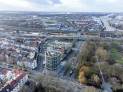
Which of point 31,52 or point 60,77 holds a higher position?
point 31,52

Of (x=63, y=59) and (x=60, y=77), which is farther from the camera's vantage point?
(x=63, y=59)

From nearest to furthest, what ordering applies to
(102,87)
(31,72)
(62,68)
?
1. (102,87)
2. (31,72)
3. (62,68)

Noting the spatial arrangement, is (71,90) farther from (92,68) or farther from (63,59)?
(63,59)

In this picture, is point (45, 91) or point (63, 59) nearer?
point (45, 91)

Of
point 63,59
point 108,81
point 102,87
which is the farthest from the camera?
point 63,59

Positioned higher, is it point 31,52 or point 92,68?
point 31,52

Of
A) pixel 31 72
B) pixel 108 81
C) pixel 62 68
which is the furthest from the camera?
pixel 62 68

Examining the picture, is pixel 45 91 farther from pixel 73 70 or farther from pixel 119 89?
pixel 119 89

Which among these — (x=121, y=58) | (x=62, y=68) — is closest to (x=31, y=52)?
(x=62, y=68)

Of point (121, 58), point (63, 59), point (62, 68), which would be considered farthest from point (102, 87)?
point (121, 58)
